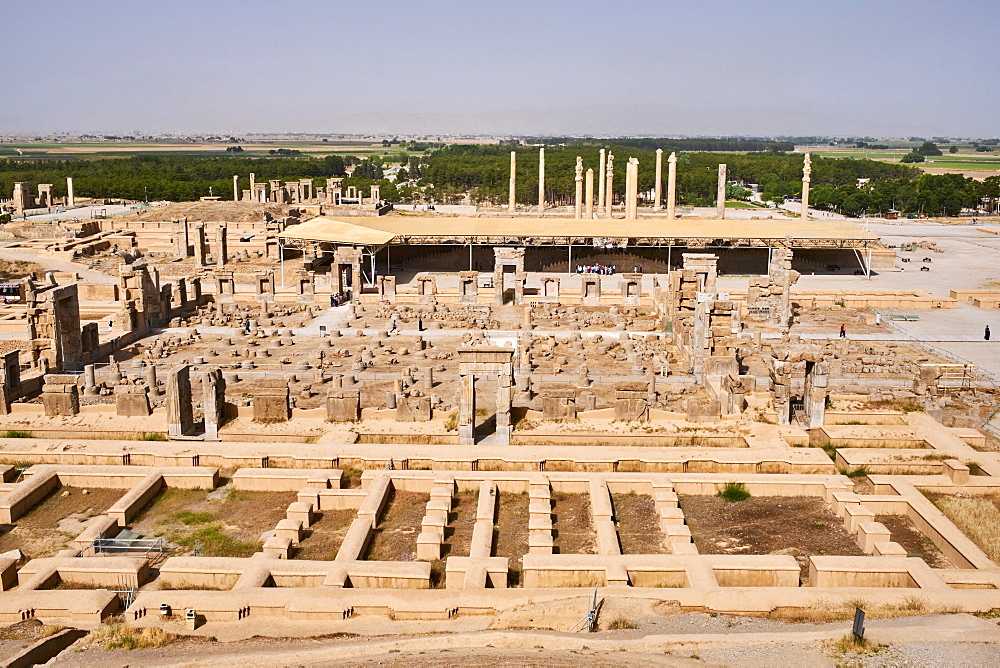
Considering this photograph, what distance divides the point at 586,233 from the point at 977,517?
3561 cm

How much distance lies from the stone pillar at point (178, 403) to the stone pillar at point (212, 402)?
19.8 inches

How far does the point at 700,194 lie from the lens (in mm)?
102938

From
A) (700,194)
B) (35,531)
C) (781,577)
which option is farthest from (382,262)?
(700,194)

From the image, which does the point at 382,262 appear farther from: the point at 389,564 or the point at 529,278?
the point at 389,564

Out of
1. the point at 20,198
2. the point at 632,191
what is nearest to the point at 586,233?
the point at 632,191

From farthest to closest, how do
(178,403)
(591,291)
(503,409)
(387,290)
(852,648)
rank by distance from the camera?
(387,290) < (591,291) < (178,403) < (503,409) < (852,648)

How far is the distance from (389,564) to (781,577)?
22.7ft

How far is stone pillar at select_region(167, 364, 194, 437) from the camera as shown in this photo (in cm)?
2270

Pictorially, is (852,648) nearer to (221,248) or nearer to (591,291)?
(591,291)

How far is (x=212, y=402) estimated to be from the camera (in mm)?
23047

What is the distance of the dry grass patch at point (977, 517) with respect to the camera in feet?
56.9

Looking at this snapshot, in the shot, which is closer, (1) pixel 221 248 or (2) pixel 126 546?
(2) pixel 126 546

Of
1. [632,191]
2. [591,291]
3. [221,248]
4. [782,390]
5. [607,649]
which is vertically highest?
[632,191]

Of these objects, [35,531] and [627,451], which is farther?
[627,451]
